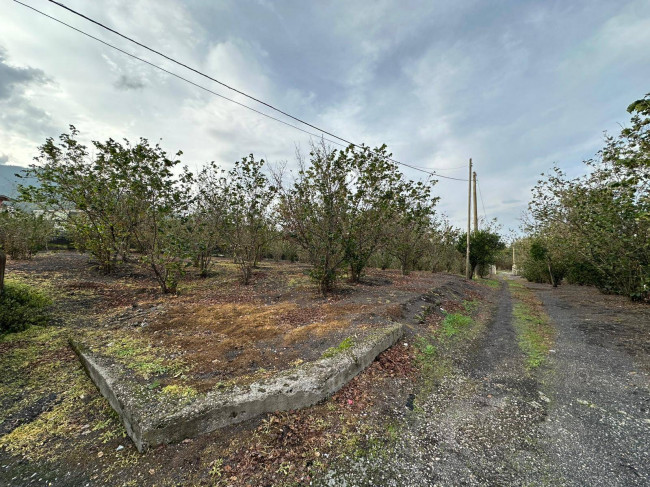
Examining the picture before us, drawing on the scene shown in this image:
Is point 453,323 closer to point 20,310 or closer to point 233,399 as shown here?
point 233,399

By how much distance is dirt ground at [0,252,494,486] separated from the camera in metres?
1.92

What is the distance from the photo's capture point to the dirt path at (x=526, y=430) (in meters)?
1.90

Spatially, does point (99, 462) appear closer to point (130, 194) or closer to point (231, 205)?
point (130, 194)

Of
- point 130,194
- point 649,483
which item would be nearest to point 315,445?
point 649,483

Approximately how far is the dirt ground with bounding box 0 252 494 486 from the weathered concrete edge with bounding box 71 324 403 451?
0.08 metres

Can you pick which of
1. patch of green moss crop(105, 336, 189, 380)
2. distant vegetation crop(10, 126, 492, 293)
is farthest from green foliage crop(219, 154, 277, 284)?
patch of green moss crop(105, 336, 189, 380)

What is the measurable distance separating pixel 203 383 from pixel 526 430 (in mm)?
3108

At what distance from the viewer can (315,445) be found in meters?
2.11

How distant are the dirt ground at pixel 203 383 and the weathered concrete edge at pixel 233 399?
0.08 metres

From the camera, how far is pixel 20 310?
4371mm

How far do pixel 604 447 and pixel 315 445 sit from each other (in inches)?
94.3

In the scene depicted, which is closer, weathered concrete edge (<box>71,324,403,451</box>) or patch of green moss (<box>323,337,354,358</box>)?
weathered concrete edge (<box>71,324,403,451</box>)

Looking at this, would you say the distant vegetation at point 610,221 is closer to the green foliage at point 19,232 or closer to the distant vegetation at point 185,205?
the distant vegetation at point 185,205

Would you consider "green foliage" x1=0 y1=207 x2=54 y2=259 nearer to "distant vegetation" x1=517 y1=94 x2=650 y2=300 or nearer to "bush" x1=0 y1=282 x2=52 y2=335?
"bush" x1=0 y1=282 x2=52 y2=335
